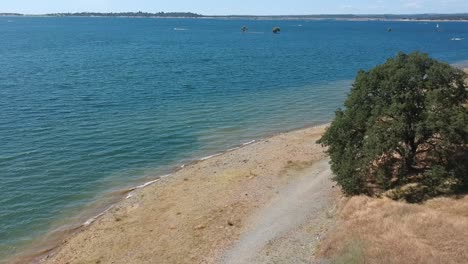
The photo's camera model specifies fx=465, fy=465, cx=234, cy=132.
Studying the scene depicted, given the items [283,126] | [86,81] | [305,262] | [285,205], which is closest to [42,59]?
[86,81]

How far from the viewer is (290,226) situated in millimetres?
26922

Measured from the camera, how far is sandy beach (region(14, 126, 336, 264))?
25.0 metres

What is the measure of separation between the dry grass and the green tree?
2.26m

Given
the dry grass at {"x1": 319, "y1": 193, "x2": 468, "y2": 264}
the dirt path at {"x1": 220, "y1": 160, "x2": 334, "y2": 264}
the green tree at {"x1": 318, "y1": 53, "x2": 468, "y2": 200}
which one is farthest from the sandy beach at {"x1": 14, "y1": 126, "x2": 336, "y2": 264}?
the green tree at {"x1": 318, "y1": 53, "x2": 468, "y2": 200}

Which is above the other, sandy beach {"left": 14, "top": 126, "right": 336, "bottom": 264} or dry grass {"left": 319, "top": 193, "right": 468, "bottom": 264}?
dry grass {"left": 319, "top": 193, "right": 468, "bottom": 264}

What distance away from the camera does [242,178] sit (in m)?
35.6

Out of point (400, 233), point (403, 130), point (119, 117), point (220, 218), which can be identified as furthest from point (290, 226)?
point (119, 117)

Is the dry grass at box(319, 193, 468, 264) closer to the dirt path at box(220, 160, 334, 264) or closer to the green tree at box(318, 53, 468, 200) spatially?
the dirt path at box(220, 160, 334, 264)

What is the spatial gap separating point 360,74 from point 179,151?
18.6 meters

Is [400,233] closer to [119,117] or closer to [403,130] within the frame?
[403,130]

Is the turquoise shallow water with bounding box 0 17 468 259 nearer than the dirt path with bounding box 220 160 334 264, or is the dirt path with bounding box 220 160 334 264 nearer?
the dirt path with bounding box 220 160 334 264

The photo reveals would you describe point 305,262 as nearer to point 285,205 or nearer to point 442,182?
point 285,205

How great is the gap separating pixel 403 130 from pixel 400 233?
695 centimetres

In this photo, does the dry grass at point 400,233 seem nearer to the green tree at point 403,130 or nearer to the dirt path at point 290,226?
the dirt path at point 290,226
